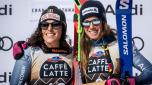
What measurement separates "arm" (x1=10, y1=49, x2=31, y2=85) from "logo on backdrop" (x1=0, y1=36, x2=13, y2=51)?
0.07 m

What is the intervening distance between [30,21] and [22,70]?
0.22 meters

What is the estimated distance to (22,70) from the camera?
141cm

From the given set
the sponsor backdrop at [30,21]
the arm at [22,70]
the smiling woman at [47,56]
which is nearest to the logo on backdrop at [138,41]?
the sponsor backdrop at [30,21]

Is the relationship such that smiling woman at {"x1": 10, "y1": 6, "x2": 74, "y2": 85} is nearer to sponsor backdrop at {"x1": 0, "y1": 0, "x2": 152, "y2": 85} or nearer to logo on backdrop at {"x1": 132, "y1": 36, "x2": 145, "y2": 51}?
sponsor backdrop at {"x1": 0, "y1": 0, "x2": 152, "y2": 85}

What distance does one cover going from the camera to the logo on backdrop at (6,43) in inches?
56.0

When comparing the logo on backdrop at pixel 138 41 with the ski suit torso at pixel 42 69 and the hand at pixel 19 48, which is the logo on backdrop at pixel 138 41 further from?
the hand at pixel 19 48

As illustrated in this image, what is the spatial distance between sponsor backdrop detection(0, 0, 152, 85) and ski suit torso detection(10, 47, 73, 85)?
5 centimetres

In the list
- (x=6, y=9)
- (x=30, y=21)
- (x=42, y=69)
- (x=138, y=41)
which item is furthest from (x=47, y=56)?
(x=138, y=41)

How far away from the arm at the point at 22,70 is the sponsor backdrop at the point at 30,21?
22 mm

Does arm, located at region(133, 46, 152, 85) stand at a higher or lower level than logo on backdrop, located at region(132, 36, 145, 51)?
lower

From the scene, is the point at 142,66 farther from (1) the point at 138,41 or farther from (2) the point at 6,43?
(2) the point at 6,43

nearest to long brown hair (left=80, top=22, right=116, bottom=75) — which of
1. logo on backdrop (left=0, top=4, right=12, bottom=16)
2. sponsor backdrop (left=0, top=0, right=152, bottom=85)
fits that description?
sponsor backdrop (left=0, top=0, right=152, bottom=85)

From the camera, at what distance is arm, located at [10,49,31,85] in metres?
1.41

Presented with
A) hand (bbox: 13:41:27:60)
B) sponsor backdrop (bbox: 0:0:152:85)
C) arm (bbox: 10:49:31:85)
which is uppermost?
sponsor backdrop (bbox: 0:0:152:85)
